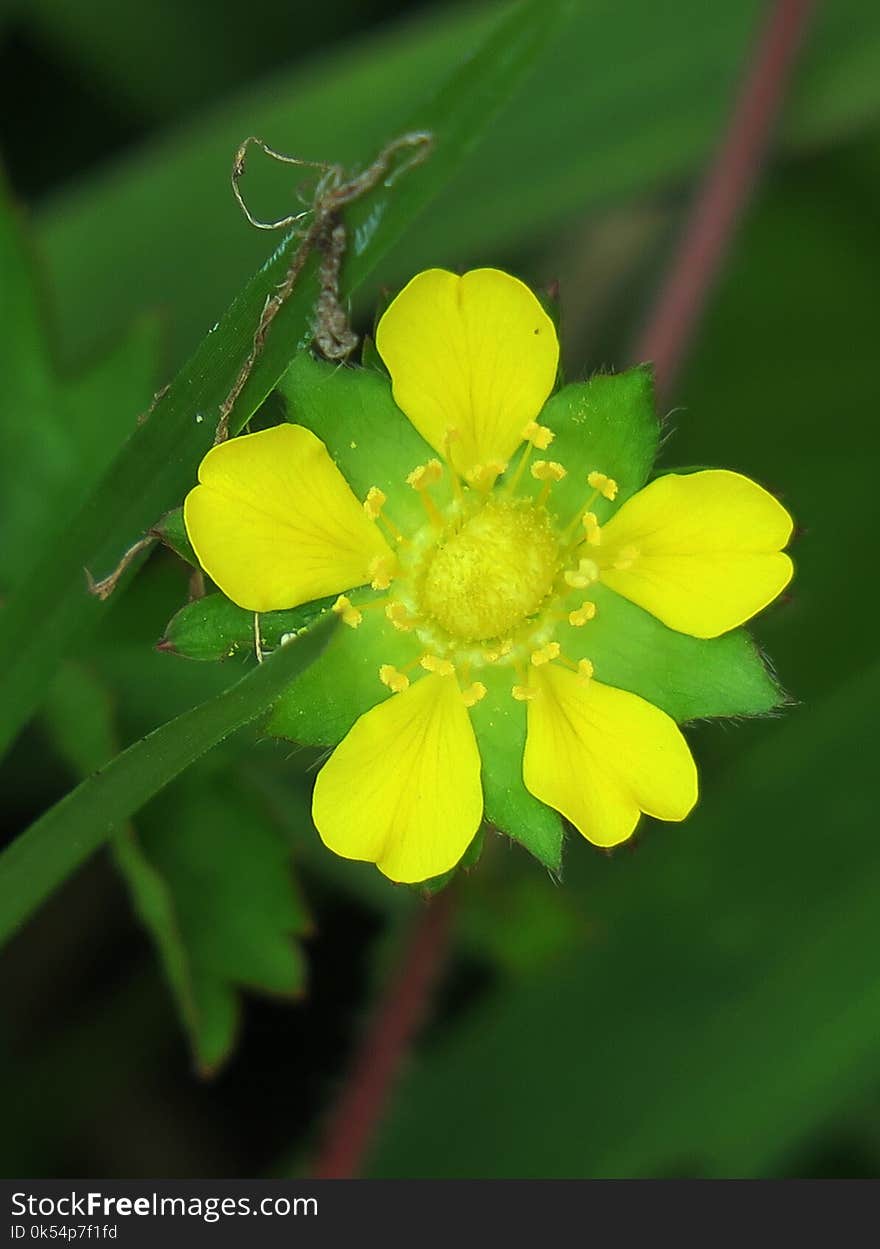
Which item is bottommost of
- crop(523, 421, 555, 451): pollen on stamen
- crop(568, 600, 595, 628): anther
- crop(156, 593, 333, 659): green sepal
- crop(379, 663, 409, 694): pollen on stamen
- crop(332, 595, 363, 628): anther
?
crop(568, 600, 595, 628): anther

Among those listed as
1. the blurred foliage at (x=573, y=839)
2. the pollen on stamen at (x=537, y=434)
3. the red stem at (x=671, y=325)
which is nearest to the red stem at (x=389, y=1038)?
the red stem at (x=671, y=325)

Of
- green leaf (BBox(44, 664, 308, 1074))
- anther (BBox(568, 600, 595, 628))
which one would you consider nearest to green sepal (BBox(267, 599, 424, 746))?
anther (BBox(568, 600, 595, 628))

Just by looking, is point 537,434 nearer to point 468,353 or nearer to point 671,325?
point 468,353

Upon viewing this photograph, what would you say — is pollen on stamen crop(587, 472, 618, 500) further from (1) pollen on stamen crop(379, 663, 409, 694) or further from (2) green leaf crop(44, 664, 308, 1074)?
(2) green leaf crop(44, 664, 308, 1074)

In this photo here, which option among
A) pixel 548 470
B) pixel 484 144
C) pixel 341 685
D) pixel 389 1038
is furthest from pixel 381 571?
pixel 484 144

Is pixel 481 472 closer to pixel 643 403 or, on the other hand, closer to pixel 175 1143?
pixel 643 403
